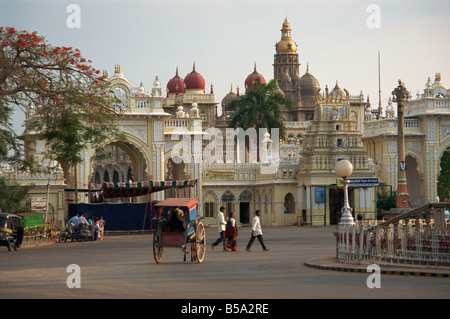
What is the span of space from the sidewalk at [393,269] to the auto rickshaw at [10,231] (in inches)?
471

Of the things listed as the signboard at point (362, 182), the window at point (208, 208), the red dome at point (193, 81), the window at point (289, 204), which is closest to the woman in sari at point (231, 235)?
the signboard at point (362, 182)

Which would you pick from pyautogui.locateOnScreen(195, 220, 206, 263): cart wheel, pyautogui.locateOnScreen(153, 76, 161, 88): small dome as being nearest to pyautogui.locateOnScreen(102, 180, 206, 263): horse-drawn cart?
pyautogui.locateOnScreen(195, 220, 206, 263): cart wheel

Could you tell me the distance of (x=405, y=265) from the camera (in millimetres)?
18922

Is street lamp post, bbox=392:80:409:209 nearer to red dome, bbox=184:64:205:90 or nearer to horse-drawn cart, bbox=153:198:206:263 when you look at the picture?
horse-drawn cart, bbox=153:198:206:263

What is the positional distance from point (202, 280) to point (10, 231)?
13.9 meters

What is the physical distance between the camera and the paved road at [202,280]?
46.9 feet

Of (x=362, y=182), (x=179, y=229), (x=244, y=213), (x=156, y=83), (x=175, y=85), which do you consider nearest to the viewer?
(x=179, y=229)

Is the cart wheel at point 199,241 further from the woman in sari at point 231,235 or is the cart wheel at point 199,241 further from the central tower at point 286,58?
the central tower at point 286,58

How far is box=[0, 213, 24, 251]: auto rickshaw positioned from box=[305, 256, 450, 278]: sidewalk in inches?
471

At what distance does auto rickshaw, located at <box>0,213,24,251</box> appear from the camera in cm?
2864

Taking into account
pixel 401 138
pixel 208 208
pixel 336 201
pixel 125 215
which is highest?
pixel 401 138

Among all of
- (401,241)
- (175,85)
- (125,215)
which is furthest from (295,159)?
(401,241)

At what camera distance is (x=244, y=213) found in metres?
61.1

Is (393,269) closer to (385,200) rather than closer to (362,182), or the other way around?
(362,182)
